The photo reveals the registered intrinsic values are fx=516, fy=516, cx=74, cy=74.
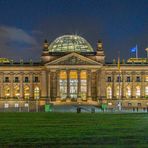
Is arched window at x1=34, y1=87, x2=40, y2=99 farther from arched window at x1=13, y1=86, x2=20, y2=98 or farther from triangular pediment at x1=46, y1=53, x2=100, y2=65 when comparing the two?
triangular pediment at x1=46, y1=53, x2=100, y2=65

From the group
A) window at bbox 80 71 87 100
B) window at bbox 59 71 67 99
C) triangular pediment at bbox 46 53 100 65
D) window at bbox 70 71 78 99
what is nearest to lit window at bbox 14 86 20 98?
window at bbox 59 71 67 99

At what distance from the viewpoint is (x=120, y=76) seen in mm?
171250

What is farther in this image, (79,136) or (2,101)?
(2,101)

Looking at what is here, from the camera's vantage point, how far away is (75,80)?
168750 mm

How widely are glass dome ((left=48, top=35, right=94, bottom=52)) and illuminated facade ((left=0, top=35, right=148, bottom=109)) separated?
20.5ft

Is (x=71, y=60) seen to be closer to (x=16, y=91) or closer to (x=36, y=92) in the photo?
(x=36, y=92)

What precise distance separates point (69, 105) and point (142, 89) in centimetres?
3122

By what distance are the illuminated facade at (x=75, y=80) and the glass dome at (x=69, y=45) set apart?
6264 mm

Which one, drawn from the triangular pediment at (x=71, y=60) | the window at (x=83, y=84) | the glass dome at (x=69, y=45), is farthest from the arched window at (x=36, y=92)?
the glass dome at (x=69, y=45)

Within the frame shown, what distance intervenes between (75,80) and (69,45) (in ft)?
57.0

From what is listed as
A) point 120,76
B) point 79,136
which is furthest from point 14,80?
point 79,136

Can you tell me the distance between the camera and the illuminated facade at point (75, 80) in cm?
16600

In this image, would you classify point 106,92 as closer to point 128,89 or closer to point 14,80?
point 128,89

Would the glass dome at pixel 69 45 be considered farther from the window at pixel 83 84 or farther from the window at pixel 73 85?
the window at pixel 83 84
